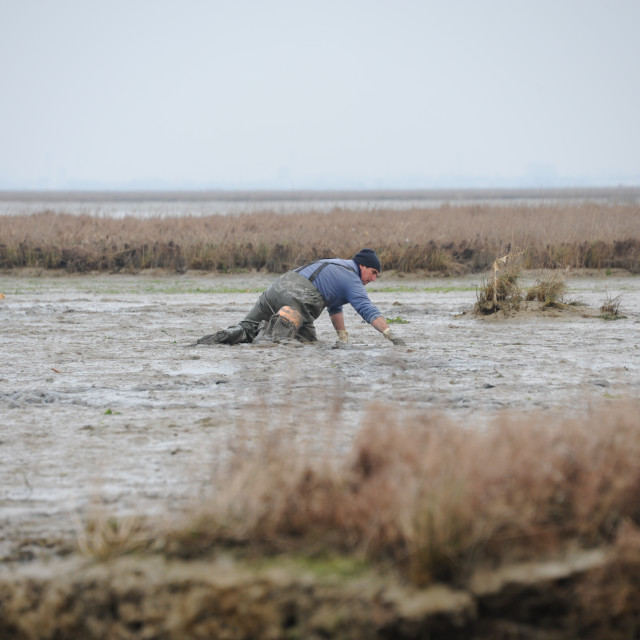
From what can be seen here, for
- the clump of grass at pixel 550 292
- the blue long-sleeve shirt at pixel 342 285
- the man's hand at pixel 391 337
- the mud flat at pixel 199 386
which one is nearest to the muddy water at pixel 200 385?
the mud flat at pixel 199 386

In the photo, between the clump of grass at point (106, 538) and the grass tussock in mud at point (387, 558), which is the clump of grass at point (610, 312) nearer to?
the grass tussock in mud at point (387, 558)

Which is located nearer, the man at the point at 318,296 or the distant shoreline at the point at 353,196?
the man at the point at 318,296

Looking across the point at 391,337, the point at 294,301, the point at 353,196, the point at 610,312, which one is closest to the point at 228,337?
the point at 294,301

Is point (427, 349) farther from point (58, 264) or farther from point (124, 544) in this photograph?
point (58, 264)

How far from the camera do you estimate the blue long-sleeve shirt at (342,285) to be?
911cm

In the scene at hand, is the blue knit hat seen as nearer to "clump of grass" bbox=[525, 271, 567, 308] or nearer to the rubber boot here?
the rubber boot

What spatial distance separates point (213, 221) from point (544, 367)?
20.5 m

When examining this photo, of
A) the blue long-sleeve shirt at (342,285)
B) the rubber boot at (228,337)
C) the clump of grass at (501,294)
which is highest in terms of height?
the blue long-sleeve shirt at (342,285)

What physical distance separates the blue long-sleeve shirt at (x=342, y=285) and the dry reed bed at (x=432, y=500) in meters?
4.93

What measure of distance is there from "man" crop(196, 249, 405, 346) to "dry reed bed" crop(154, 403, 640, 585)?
4899mm

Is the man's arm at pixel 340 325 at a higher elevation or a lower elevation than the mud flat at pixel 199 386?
higher

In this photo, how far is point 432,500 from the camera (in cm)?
371

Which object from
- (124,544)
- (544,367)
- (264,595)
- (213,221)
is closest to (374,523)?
(264,595)

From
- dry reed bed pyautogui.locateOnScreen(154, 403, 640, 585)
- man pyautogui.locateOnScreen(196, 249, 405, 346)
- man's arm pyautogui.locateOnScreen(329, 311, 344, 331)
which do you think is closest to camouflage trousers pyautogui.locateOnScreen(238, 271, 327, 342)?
man pyautogui.locateOnScreen(196, 249, 405, 346)
